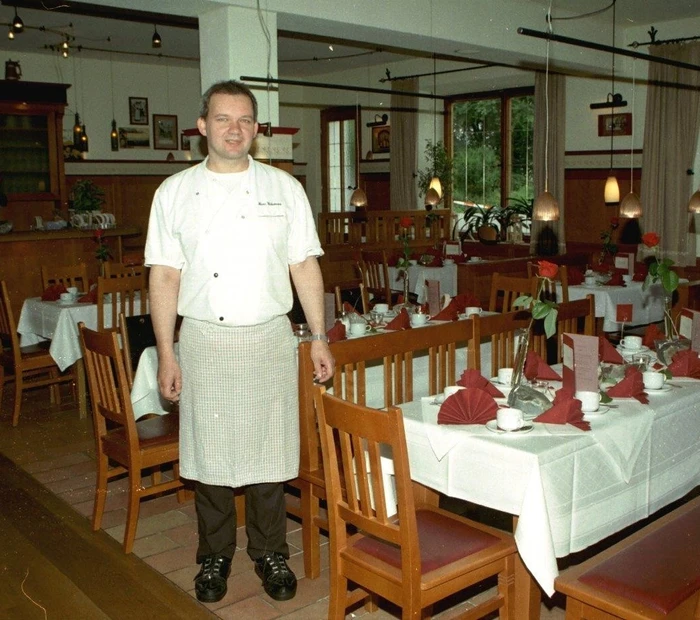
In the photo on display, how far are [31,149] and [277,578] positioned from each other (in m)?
9.76

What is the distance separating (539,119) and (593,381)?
8.44 m

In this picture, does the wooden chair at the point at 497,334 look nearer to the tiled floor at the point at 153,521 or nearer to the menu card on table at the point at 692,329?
the menu card on table at the point at 692,329

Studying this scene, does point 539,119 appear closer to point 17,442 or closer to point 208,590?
point 17,442

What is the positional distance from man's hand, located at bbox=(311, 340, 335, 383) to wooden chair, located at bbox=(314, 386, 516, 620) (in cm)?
47

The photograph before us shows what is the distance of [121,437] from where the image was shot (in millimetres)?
3779

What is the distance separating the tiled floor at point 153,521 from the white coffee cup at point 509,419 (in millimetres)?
867

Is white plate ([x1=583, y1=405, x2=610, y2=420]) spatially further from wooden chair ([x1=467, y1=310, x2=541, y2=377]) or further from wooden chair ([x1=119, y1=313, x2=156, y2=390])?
wooden chair ([x1=119, y1=313, x2=156, y2=390])

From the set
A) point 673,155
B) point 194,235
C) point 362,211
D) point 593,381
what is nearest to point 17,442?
point 194,235

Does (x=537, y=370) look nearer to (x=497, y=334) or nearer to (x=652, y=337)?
(x=497, y=334)

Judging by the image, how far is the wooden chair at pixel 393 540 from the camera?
2410mm

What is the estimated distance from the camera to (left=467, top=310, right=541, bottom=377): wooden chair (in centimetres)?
387

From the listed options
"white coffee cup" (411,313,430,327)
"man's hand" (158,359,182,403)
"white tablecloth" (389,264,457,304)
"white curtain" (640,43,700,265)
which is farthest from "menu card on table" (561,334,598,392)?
"white curtain" (640,43,700,265)

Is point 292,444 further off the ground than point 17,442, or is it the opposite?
point 292,444

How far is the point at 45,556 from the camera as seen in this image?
3654mm
